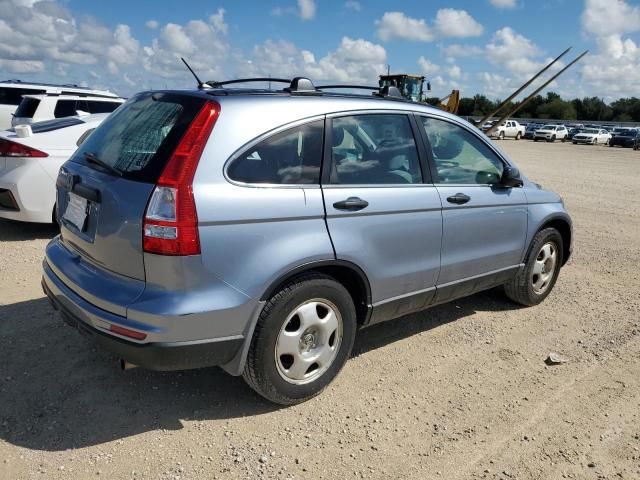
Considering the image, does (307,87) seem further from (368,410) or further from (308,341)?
(368,410)

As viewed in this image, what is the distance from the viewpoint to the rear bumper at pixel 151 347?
101 inches

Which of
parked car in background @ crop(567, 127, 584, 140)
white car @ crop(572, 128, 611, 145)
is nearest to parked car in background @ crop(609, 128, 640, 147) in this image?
white car @ crop(572, 128, 611, 145)

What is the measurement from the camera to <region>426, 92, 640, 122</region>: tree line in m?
89.4

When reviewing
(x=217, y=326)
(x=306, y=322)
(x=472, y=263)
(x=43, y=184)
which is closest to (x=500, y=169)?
(x=472, y=263)

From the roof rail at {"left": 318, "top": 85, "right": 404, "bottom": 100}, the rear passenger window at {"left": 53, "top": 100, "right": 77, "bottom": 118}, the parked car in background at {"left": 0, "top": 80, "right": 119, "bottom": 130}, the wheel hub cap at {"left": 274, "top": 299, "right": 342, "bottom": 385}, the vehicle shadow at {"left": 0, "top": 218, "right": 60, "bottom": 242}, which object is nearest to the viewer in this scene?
the wheel hub cap at {"left": 274, "top": 299, "right": 342, "bottom": 385}

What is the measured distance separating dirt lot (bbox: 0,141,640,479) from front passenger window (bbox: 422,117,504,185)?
128 centimetres

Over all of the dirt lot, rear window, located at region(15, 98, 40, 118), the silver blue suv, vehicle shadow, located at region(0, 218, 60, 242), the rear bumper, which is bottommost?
the dirt lot

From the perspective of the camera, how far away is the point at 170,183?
251 centimetres

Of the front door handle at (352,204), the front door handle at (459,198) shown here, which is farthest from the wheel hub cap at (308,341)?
the front door handle at (459,198)

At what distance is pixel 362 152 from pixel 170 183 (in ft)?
4.19

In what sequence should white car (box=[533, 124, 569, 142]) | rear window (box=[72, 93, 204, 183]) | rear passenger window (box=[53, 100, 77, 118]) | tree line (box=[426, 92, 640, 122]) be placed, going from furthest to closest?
tree line (box=[426, 92, 640, 122]) < white car (box=[533, 124, 569, 142]) < rear passenger window (box=[53, 100, 77, 118]) < rear window (box=[72, 93, 204, 183])

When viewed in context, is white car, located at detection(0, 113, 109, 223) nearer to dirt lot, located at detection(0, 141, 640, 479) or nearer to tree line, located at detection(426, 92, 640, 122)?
dirt lot, located at detection(0, 141, 640, 479)

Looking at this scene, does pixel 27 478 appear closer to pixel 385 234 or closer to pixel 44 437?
pixel 44 437

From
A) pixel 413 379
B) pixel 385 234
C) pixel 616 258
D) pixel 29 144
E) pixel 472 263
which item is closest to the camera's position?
pixel 385 234
